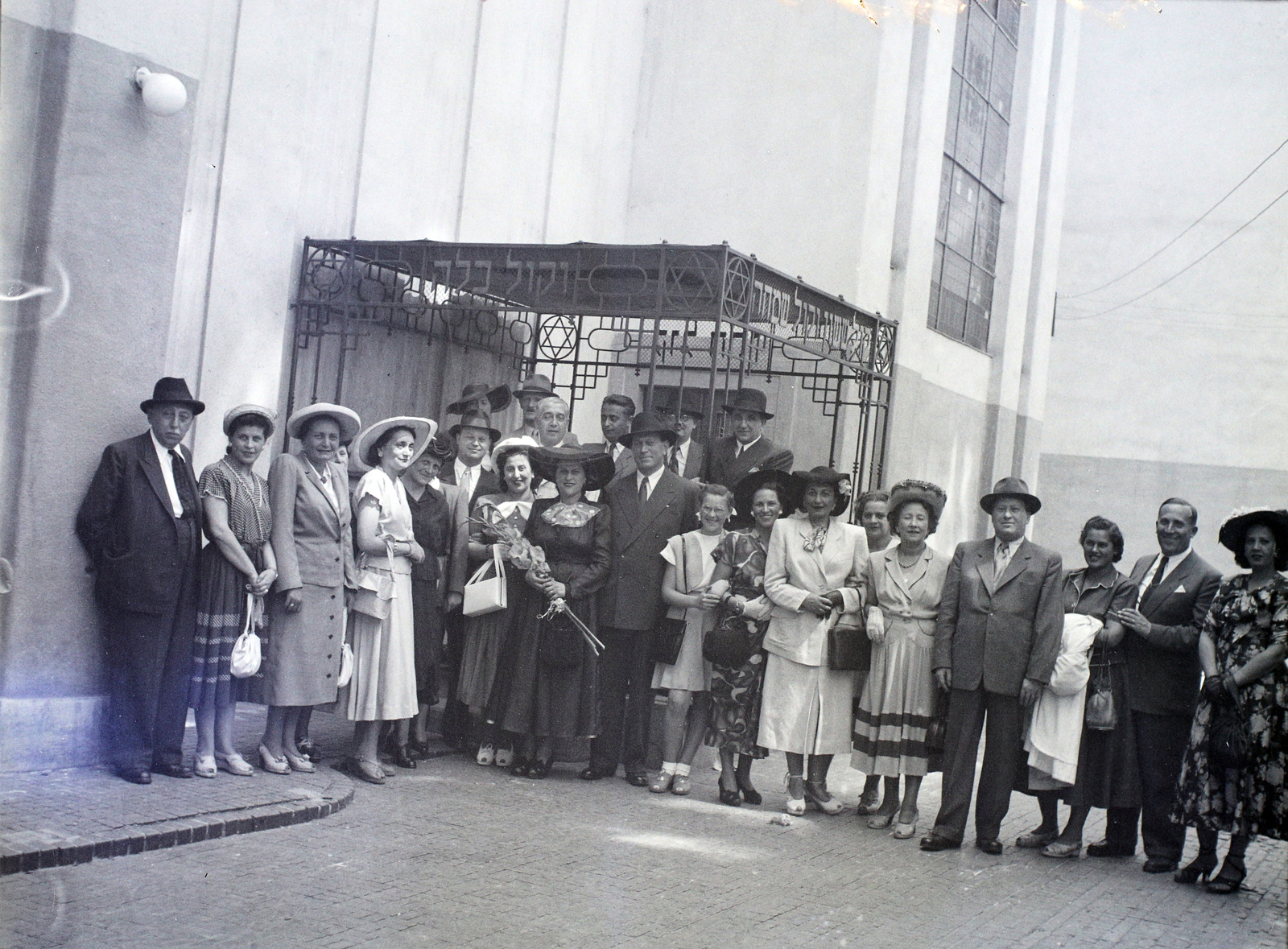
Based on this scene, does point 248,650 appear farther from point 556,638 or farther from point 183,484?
point 556,638

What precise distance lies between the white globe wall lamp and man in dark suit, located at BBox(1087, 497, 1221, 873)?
211 inches

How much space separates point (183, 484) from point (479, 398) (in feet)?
7.81

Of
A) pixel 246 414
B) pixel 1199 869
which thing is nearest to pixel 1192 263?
pixel 1199 869

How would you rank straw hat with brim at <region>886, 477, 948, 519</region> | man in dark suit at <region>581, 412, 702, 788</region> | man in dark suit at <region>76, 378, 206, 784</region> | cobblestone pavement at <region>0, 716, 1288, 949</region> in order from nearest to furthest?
cobblestone pavement at <region>0, 716, 1288, 949</region>
man in dark suit at <region>76, 378, 206, 784</region>
straw hat with brim at <region>886, 477, 948, 519</region>
man in dark suit at <region>581, 412, 702, 788</region>

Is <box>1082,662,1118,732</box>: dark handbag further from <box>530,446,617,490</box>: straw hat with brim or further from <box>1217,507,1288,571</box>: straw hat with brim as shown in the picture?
<box>530,446,617,490</box>: straw hat with brim

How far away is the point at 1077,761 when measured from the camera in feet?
21.0

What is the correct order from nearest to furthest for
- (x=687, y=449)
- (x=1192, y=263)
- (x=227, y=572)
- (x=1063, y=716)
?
(x=227, y=572) < (x=1063, y=716) < (x=687, y=449) < (x=1192, y=263)

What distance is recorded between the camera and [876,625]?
6691 mm

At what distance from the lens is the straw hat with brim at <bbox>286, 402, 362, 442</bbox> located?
655 centimetres

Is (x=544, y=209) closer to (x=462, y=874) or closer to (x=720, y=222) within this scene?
(x=720, y=222)

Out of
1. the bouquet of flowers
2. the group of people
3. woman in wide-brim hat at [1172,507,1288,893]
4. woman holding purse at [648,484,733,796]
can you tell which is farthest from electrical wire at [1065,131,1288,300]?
the bouquet of flowers

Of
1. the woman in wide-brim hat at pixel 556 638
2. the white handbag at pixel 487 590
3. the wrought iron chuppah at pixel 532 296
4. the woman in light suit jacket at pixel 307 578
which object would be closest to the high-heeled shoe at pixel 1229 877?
the woman in wide-brim hat at pixel 556 638

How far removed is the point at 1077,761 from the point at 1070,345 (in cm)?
1207

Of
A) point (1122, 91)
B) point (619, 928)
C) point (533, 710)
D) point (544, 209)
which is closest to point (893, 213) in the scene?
point (1122, 91)
